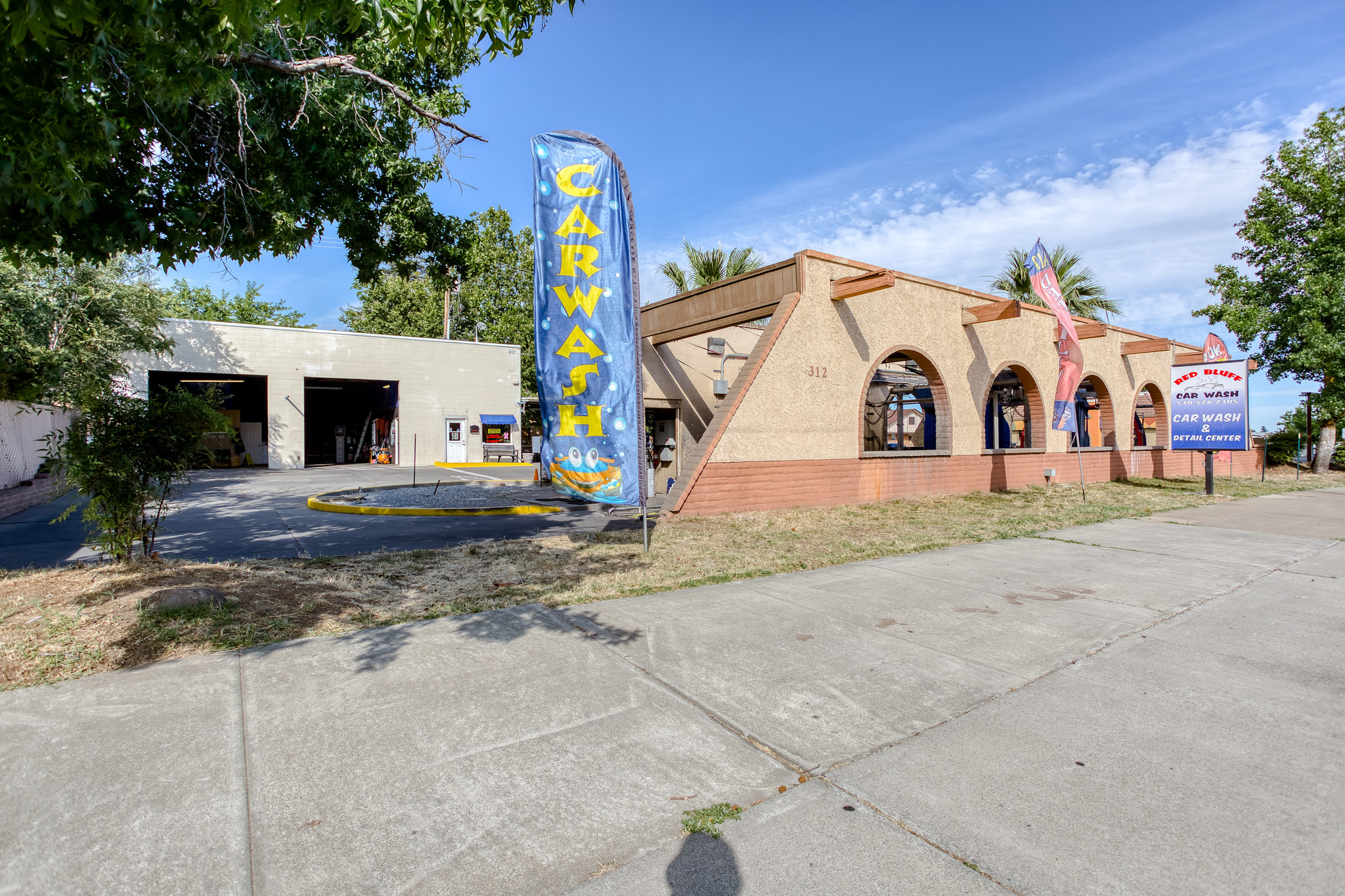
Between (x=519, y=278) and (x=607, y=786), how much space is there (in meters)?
36.2

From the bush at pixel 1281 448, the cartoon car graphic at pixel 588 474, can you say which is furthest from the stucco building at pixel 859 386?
the bush at pixel 1281 448

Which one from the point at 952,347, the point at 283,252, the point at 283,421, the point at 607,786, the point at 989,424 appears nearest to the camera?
the point at 607,786

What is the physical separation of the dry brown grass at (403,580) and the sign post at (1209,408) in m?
7.48

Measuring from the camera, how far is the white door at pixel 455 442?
1174 inches

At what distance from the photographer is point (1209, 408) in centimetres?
1716

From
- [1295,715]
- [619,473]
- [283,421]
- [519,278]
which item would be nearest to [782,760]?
[1295,715]

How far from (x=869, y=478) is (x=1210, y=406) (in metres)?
10.5

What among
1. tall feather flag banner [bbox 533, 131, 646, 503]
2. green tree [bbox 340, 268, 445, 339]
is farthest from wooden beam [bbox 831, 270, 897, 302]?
green tree [bbox 340, 268, 445, 339]

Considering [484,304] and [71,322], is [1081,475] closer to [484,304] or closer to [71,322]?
[71,322]

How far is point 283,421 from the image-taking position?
86.2ft

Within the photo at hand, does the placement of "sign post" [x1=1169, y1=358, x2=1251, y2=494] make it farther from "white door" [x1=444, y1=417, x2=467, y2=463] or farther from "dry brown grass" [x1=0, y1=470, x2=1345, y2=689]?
"white door" [x1=444, y1=417, x2=467, y2=463]

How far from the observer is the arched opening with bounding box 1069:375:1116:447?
20.6 m

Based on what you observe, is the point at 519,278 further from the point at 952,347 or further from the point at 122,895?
the point at 122,895

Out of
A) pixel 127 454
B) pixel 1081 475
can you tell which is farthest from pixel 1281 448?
pixel 127 454
